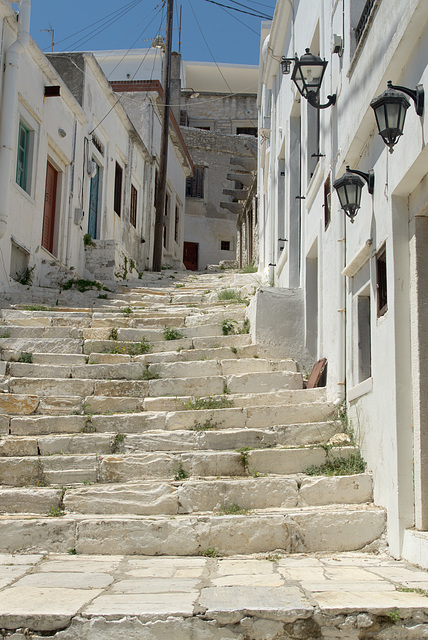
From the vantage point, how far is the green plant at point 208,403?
706 cm

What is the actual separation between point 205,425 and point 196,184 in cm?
2446

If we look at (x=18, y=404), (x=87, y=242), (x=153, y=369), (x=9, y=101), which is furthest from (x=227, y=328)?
(x=87, y=242)

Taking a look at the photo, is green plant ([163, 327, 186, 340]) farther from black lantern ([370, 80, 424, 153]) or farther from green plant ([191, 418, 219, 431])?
black lantern ([370, 80, 424, 153])

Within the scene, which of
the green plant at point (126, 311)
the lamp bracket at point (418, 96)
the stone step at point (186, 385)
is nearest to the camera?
the lamp bracket at point (418, 96)

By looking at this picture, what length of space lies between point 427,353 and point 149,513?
2.45m

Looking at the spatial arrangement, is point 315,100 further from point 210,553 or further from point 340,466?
point 210,553

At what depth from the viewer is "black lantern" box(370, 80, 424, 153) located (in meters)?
4.38

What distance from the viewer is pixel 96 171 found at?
17.1 metres

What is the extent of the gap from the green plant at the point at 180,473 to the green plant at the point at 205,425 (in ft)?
2.47

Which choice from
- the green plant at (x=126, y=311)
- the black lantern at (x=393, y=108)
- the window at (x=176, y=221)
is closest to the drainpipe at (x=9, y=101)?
the green plant at (x=126, y=311)

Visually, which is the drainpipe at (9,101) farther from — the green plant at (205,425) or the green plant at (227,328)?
the green plant at (205,425)

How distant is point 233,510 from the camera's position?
5418mm

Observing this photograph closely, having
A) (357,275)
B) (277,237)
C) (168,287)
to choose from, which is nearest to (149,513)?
(357,275)

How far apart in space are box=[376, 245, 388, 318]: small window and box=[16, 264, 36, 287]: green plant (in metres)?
8.31
